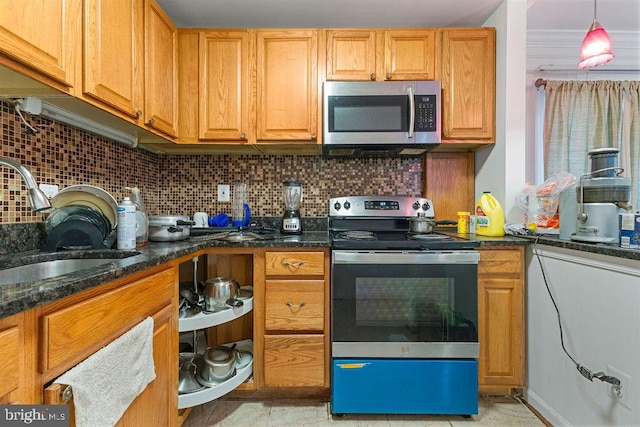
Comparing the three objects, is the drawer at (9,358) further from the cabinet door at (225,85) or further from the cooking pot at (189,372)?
the cabinet door at (225,85)

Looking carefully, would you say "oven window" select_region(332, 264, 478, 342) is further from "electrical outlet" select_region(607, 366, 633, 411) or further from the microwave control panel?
the microwave control panel

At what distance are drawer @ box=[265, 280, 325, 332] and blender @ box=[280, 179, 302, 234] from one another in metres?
0.46

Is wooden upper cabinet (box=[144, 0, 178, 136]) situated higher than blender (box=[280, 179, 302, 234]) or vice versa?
wooden upper cabinet (box=[144, 0, 178, 136])

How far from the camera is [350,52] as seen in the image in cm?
182

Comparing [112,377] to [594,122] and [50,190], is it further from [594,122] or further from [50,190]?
[594,122]

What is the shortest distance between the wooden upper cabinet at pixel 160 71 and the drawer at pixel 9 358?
47.9 inches

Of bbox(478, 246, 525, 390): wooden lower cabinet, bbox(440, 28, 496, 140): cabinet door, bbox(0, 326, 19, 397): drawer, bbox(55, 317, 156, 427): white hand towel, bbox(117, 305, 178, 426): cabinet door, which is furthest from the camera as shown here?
bbox(440, 28, 496, 140): cabinet door

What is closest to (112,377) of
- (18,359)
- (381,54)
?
(18,359)

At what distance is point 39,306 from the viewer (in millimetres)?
595

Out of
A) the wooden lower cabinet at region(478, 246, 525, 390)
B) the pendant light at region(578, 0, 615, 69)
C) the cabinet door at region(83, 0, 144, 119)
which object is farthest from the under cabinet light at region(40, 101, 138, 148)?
the pendant light at region(578, 0, 615, 69)

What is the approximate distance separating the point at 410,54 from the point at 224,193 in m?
1.57

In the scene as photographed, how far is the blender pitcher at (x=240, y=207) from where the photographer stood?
2.06m

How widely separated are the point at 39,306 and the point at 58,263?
2.13 ft

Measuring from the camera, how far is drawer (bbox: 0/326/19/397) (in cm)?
52
